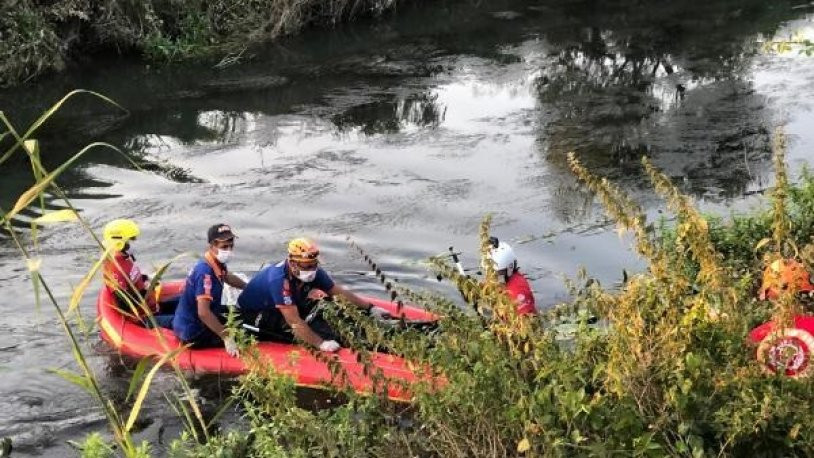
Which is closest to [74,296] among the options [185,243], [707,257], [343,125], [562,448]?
[562,448]

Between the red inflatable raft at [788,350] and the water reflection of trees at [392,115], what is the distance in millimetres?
10576

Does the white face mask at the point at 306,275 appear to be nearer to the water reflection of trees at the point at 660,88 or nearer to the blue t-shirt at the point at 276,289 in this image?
the blue t-shirt at the point at 276,289

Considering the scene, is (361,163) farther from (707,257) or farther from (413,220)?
(707,257)

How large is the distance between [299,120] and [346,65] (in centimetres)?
329

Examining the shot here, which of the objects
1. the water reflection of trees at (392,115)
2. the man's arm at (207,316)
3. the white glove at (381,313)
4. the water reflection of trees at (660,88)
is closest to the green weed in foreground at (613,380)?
the man's arm at (207,316)

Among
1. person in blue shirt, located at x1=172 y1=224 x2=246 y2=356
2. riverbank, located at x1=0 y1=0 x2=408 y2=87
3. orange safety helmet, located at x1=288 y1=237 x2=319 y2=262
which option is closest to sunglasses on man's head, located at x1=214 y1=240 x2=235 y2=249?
person in blue shirt, located at x1=172 y1=224 x2=246 y2=356

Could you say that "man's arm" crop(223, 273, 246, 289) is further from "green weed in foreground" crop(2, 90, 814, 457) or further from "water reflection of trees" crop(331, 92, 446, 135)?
"water reflection of trees" crop(331, 92, 446, 135)

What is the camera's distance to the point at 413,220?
1062 cm

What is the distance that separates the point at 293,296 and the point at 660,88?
10491mm

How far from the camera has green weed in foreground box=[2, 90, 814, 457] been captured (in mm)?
3586

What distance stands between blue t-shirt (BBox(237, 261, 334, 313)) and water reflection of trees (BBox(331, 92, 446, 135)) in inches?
274

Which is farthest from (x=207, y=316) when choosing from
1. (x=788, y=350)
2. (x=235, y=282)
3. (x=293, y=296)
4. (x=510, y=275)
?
(x=788, y=350)

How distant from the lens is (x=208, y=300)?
6938 millimetres

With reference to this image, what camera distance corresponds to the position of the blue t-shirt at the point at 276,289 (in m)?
6.98
